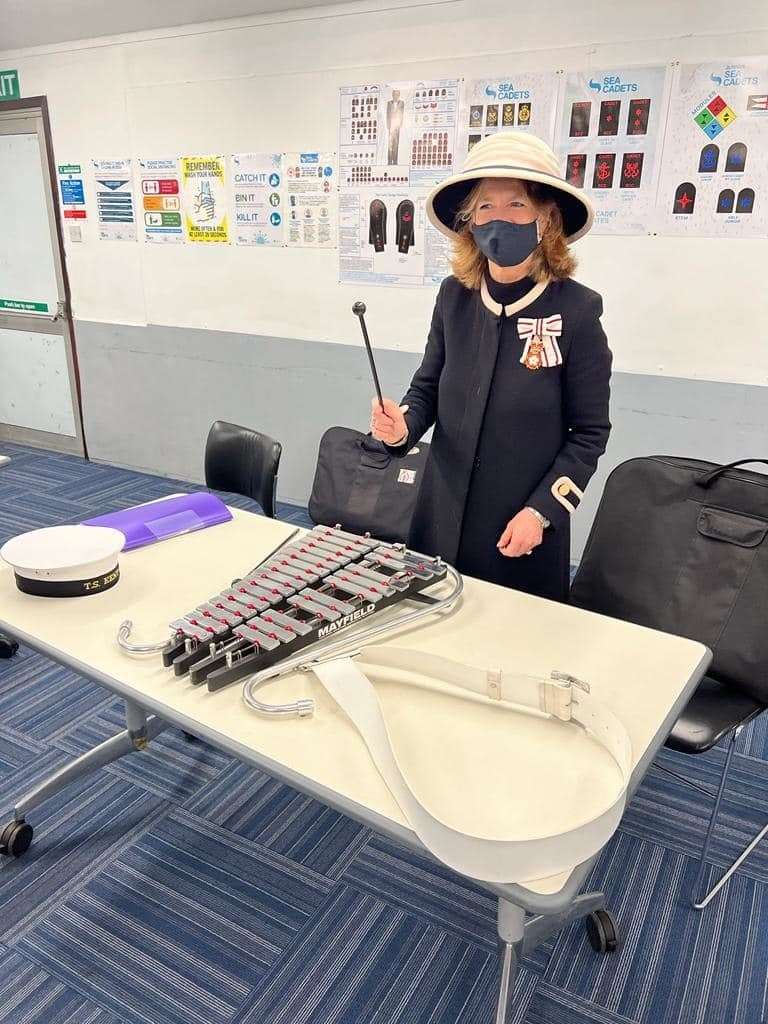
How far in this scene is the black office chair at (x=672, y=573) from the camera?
1.68m

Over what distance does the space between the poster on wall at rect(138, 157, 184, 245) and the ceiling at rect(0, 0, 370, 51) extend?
63 centimetres


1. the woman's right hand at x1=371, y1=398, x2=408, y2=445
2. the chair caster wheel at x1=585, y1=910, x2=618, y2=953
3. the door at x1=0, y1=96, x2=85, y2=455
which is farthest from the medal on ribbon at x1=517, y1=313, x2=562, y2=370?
the door at x1=0, y1=96, x2=85, y2=455

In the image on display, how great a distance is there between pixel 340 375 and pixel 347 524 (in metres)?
0.99

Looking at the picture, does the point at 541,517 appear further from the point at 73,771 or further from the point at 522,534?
the point at 73,771

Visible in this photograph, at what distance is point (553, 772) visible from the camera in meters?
1.06

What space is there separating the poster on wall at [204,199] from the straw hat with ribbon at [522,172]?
2.58 meters

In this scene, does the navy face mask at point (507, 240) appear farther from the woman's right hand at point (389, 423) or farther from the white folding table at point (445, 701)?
the white folding table at point (445, 701)

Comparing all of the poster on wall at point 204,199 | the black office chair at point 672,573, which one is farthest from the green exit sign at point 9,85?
the black office chair at point 672,573

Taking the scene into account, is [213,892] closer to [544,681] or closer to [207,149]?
[544,681]

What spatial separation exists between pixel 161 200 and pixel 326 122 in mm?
1142

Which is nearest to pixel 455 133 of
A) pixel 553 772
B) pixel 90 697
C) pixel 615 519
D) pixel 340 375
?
pixel 340 375

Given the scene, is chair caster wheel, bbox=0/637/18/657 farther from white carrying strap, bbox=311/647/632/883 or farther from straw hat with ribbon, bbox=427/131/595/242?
straw hat with ribbon, bbox=427/131/595/242

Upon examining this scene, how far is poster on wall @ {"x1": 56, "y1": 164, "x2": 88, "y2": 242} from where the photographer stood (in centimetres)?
444

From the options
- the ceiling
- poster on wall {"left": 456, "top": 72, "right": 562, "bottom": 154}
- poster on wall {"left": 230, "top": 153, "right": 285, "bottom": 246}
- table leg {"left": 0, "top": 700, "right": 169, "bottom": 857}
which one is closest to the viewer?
table leg {"left": 0, "top": 700, "right": 169, "bottom": 857}
